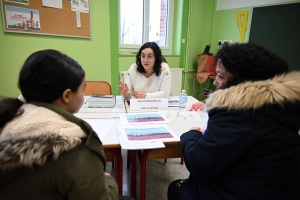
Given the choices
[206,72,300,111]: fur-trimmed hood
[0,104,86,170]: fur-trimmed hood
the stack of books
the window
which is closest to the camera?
[0,104,86,170]: fur-trimmed hood

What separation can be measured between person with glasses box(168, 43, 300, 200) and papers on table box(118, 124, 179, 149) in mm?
276

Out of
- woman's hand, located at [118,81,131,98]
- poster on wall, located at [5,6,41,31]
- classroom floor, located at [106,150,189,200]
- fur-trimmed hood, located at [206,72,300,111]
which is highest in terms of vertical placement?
poster on wall, located at [5,6,41,31]

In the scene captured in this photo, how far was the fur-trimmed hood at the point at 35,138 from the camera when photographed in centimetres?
52

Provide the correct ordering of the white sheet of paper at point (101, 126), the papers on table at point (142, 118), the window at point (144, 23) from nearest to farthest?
the white sheet of paper at point (101, 126) → the papers on table at point (142, 118) → the window at point (144, 23)

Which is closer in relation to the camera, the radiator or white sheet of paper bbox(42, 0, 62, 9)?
white sheet of paper bbox(42, 0, 62, 9)

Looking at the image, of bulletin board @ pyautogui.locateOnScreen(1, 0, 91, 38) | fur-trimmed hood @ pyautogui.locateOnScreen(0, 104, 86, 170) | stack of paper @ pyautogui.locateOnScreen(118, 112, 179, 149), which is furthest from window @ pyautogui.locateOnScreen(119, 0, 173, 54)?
fur-trimmed hood @ pyautogui.locateOnScreen(0, 104, 86, 170)

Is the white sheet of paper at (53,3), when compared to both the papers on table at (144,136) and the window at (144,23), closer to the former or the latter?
the window at (144,23)

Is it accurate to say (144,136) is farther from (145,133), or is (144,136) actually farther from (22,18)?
(22,18)

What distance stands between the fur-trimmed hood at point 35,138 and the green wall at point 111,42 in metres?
1.68

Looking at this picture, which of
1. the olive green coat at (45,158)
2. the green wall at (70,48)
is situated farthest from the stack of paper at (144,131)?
the green wall at (70,48)

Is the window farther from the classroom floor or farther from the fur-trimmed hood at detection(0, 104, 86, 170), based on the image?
the fur-trimmed hood at detection(0, 104, 86, 170)

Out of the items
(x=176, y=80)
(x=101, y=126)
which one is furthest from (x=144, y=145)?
(x=176, y=80)

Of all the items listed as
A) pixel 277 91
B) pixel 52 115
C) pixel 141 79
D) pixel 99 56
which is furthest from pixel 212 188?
pixel 99 56

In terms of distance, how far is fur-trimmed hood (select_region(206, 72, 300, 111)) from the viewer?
70 centimetres
